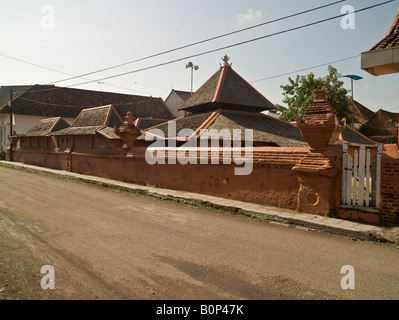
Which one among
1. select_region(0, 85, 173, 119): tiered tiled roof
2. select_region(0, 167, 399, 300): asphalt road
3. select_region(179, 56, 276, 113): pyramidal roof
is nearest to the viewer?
select_region(0, 167, 399, 300): asphalt road

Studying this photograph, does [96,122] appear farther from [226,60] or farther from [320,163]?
[320,163]

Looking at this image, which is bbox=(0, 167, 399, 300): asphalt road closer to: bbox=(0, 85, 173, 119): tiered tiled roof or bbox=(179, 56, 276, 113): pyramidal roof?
bbox=(179, 56, 276, 113): pyramidal roof

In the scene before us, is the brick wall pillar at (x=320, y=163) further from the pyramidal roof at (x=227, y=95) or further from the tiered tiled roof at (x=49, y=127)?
the tiered tiled roof at (x=49, y=127)

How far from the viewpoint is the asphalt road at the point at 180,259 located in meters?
3.67

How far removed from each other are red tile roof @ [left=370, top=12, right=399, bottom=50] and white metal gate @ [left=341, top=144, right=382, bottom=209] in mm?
2511

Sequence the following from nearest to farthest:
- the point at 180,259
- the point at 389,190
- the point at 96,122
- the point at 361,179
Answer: the point at 180,259
the point at 389,190
the point at 361,179
the point at 96,122

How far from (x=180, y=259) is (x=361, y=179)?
478 cm

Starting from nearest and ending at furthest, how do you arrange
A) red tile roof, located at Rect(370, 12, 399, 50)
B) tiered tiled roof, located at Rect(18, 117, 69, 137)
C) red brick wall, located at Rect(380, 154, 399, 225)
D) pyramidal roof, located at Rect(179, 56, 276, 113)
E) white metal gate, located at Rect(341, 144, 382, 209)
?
1. red brick wall, located at Rect(380, 154, 399, 225)
2. white metal gate, located at Rect(341, 144, 382, 209)
3. red tile roof, located at Rect(370, 12, 399, 50)
4. pyramidal roof, located at Rect(179, 56, 276, 113)
5. tiered tiled roof, located at Rect(18, 117, 69, 137)

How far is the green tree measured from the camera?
98.5ft

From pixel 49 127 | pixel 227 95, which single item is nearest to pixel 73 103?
pixel 49 127

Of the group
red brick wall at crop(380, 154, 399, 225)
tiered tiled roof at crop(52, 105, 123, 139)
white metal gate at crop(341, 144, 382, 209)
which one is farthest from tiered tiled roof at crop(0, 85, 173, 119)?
red brick wall at crop(380, 154, 399, 225)

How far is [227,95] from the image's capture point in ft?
57.0
